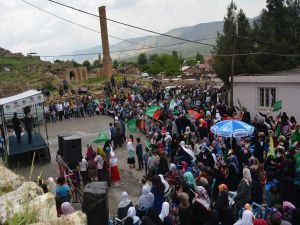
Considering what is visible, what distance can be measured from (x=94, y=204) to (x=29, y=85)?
3963 cm

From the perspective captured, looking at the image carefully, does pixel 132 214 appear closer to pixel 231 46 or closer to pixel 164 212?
pixel 164 212

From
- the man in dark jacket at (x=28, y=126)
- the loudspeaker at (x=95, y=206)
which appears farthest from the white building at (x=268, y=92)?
the loudspeaker at (x=95, y=206)

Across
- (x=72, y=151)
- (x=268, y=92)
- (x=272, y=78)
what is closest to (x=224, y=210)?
(x=72, y=151)

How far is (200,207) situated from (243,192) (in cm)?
124

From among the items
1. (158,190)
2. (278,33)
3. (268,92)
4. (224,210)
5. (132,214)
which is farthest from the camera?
(278,33)

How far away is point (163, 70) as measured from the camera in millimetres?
82938

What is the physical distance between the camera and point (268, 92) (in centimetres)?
2059

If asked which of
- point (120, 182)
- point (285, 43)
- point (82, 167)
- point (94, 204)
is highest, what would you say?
point (285, 43)

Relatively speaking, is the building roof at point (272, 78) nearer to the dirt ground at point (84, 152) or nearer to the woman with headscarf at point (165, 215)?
the dirt ground at point (84, 152)

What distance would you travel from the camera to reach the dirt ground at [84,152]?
12.6 meters

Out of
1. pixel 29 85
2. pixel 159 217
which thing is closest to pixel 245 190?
pixel 159 217

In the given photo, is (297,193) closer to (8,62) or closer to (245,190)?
(245,190)

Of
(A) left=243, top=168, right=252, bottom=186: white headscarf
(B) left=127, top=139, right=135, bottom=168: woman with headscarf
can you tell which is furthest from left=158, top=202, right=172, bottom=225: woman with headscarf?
(B) left=127, top=139, right=135, bottom=168: woman with headscarf

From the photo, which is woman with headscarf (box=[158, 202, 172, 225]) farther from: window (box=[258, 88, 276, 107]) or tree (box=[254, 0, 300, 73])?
tree (box=[254, 0, 300, 73])
